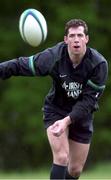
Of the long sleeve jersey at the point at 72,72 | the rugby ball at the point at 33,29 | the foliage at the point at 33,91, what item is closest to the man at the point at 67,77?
the long sleeve jersey at the point at 72,72

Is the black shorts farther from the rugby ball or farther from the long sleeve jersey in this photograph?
the rugby ball

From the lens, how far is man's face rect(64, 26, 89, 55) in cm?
888

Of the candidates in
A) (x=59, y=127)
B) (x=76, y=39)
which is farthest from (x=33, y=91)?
(x=59, y=127)

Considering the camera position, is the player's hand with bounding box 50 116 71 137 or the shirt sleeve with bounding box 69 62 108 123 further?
the shirt sleeve with bounding box 69 62 108 123

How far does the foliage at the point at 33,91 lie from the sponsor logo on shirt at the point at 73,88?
14635mm

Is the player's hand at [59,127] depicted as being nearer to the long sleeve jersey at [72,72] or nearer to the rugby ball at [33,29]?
the long sleeve jersey at [72,72]

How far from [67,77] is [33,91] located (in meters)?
15.1

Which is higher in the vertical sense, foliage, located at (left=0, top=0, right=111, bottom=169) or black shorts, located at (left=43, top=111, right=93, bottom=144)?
black shorts, located at (left=43, top=111, right=93, bottom=144)

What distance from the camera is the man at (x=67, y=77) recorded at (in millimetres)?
8898

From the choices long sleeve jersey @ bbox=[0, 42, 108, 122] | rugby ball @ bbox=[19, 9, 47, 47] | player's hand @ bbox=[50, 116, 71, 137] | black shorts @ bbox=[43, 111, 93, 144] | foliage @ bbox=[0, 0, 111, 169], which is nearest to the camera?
player's hand @ bbox=[50, 116, 71, 137]

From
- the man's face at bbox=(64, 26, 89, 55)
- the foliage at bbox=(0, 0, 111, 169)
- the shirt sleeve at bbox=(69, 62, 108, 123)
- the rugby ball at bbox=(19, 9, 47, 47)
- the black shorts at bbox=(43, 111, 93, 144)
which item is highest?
the man's face at bbox=(64, 26, 89, 55)

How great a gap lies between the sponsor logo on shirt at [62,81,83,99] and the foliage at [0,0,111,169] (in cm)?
1464

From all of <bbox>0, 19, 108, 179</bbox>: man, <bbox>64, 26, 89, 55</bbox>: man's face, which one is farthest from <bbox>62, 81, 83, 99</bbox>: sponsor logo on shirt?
<bbox>64, 26, 89, 55</bbox>: man's face

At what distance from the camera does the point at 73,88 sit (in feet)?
29.8
